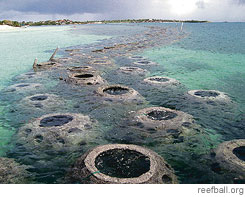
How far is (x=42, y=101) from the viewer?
629 inches

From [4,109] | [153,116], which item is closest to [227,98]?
[153,116]

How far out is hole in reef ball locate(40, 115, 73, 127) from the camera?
41.1ft

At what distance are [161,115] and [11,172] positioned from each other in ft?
27.5

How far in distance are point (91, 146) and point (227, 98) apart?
11528 millimetres

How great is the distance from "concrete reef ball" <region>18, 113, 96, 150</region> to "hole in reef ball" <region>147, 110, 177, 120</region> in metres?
3.45

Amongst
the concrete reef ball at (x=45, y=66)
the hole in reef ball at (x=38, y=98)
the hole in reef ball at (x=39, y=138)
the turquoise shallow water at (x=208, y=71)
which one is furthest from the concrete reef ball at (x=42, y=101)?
the turquoise shallow water at (x=208, y=71)

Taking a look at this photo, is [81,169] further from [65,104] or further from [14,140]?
[65,104]

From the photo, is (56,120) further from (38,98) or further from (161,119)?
(161,119)

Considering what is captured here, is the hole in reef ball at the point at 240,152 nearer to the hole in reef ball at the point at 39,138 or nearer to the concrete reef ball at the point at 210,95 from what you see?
the concrete reef ball at the point at 210,95

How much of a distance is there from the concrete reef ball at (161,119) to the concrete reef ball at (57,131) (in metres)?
2.79

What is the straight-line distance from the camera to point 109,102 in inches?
618

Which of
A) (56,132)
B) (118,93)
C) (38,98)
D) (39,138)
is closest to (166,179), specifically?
(56,132)

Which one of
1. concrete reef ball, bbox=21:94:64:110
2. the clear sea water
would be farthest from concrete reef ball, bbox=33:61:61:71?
concrete reef ball, bbox=21:94:64:110
